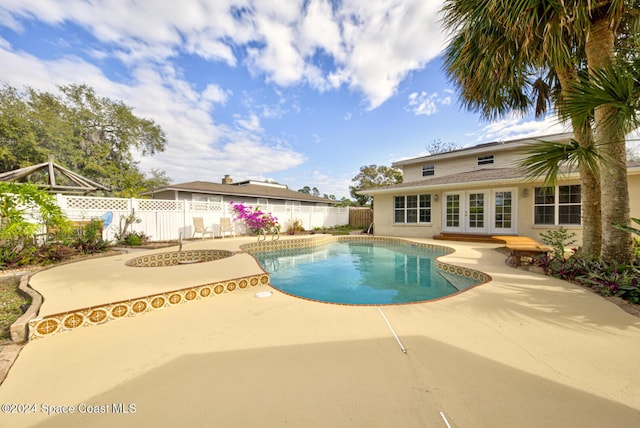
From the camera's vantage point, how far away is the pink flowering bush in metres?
11.0

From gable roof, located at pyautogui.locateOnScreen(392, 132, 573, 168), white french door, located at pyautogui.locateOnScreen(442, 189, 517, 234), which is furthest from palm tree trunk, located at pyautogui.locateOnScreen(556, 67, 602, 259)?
gable roof, located at pyautogui.locateOnScreen(392, 132, 573, 168)

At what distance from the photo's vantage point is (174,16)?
6.90 meters

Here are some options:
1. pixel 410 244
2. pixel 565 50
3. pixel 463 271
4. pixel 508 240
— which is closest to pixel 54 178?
pixel 463 271

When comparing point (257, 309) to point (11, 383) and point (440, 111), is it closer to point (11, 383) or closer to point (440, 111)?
point (11, 383)

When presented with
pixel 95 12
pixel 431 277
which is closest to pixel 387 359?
pixel 431 277

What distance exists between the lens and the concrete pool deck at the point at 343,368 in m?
1.46

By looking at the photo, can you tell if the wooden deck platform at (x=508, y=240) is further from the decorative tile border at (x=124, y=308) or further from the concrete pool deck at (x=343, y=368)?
the decorative tile border at (x=124, y=308)

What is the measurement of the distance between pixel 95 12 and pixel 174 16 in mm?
2692

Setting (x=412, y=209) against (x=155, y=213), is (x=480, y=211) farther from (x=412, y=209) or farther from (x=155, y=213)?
(x=155, y=213)

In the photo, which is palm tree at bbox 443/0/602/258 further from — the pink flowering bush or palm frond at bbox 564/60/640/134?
the pink flowering bush

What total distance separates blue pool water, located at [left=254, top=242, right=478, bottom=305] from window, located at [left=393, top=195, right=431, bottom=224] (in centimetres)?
290

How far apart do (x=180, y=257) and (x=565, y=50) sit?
10.1 meters

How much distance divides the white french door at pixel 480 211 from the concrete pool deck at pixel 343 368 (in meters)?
7.38

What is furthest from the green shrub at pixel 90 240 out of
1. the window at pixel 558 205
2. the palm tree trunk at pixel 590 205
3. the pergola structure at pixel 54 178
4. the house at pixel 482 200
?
the window at pixel 558 205
